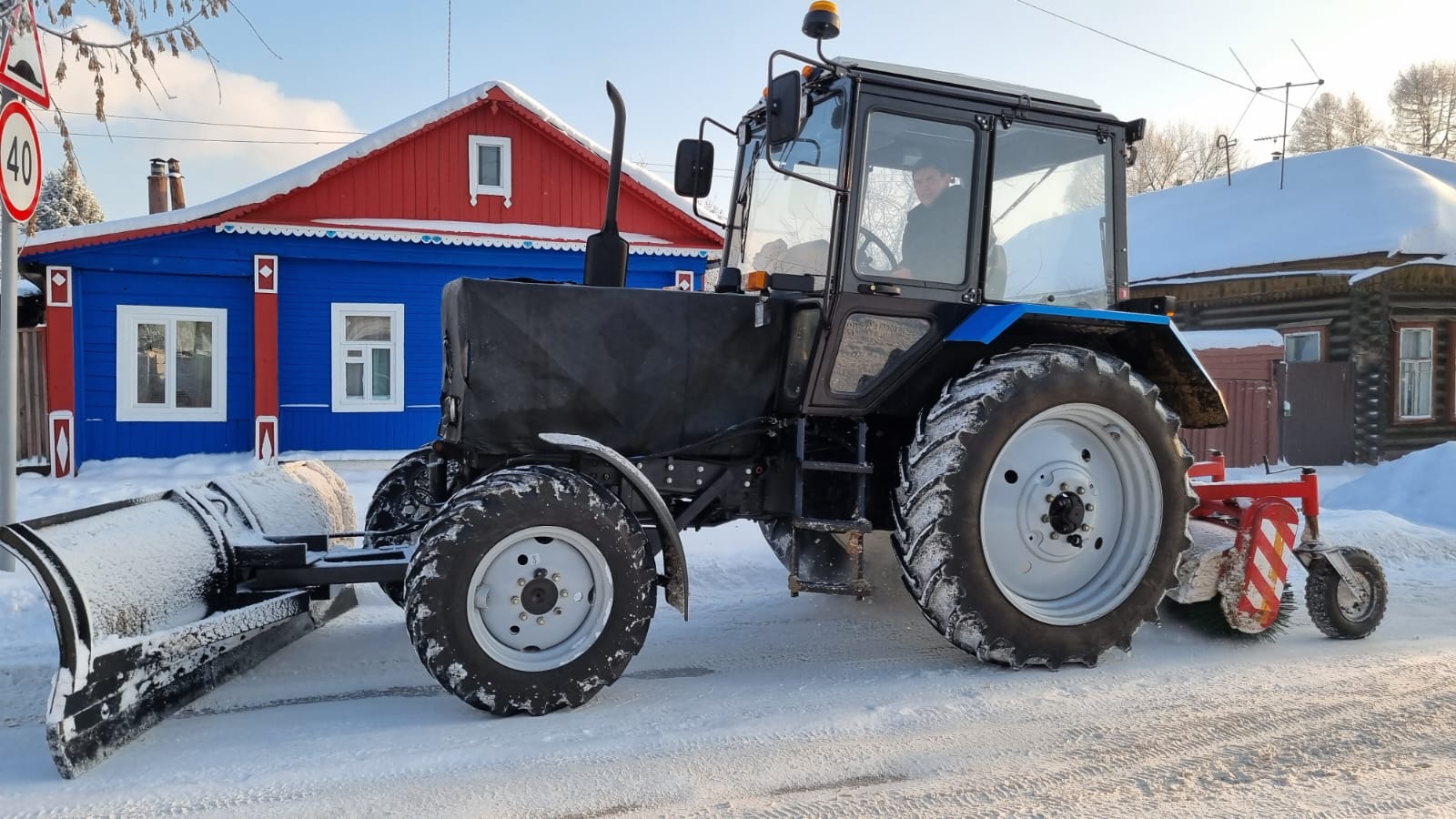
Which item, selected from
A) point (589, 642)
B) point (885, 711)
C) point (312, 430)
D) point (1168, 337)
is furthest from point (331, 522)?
point (312, 430)

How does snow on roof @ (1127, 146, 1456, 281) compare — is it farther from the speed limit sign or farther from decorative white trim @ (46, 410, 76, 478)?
decorative white trim @ (46, 410, 76, 478)

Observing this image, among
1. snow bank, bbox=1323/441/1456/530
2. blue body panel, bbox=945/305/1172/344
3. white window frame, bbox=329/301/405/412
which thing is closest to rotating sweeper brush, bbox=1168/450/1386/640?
blue body panel, bbox=945/305/1172/344

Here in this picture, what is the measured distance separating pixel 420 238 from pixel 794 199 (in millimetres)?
9295

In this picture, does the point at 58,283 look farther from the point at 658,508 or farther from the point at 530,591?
the point at 658,508

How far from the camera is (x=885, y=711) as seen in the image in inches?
139

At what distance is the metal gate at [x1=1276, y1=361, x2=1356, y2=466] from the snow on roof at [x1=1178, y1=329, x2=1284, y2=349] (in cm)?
194

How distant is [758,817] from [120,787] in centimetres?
192

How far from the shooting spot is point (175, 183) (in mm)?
15953

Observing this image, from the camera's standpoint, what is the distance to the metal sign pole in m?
5.10

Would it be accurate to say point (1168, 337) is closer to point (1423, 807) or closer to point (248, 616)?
point (1423, 807)

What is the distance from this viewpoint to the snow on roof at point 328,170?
37.7ft

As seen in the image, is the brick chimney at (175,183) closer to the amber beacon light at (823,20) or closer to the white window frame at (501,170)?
the white window frame at (501,170)

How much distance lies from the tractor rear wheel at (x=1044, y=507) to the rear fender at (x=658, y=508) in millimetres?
947

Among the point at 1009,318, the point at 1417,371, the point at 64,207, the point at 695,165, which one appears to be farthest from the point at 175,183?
the point at 64,207
